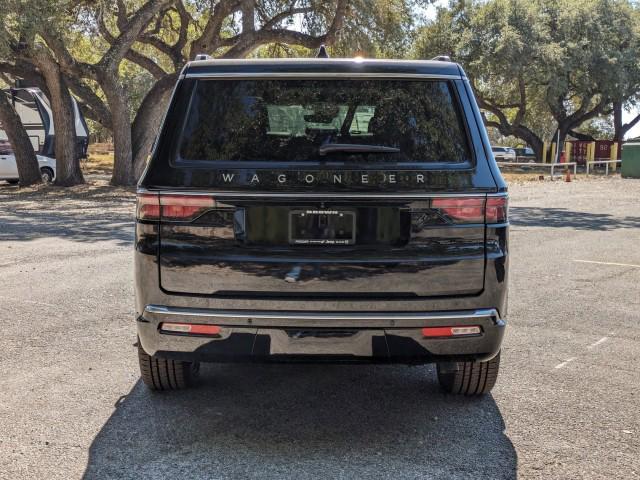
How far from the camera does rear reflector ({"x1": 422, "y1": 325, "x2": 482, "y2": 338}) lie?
10.8 ft

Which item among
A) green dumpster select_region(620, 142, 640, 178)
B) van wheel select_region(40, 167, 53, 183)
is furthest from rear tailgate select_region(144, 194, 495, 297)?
green dumpster select_region(620, 142, 640, 178)

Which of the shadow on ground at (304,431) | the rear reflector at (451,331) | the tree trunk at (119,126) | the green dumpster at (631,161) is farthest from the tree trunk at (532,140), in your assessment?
the rear reflector at (451,331)

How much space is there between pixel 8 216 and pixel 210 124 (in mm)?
12018

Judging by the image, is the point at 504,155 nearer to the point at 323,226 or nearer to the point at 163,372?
the point at 163,372

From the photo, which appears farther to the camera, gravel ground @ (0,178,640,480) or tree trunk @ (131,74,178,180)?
tree trunk @ (131,74,178,180)

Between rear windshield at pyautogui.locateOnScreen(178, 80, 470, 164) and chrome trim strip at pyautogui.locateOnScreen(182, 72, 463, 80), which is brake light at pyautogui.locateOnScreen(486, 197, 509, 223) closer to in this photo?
rear windshield at pyautogui.locateOnScreen(178, 80, 470, 164)

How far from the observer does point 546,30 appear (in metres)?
40.8

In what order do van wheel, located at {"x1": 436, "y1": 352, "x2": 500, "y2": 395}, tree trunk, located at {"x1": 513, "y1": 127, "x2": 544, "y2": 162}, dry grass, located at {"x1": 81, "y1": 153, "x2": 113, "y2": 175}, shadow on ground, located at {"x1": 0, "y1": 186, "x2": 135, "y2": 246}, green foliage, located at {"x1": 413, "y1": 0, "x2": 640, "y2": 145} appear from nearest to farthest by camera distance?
van wheel, located at {"x1": 436, "y1": 352, "x2": 500, "y2": 395} → shadow on ground, located at {"x1": 0, "y1": 186, "x2": 135, "y2": 246} → dry grass, located at {"x1": 81, "y1": 153, "x2": 113, "y2": 175} → green foliage, located at {"x1": 413, "y1": 0, "x2": 640, "y2": 145} → tree trunk, located at {"x1": 513, "y1": 127, "x2": 544, "y2": 162}

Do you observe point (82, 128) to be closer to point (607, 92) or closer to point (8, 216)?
point (8, 216)

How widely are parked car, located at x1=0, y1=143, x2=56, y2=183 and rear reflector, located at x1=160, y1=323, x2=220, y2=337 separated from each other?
20.6m

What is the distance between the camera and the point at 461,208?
10.9ft

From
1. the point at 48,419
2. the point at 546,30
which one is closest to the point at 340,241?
the point at 48,419

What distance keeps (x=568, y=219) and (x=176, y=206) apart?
42.1 ft

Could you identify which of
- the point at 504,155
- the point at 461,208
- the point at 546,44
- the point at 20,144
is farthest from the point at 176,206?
the point at 504,155
